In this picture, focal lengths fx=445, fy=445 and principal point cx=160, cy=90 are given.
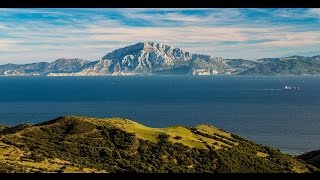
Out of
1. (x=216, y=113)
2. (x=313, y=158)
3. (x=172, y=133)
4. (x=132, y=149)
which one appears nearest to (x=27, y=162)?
(x=132, y=149)

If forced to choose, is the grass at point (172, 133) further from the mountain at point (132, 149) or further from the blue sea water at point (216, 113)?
the blue sea water at point (216, 113)

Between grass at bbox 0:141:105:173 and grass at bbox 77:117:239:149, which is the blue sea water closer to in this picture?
grass at bbox 77:117:239:149

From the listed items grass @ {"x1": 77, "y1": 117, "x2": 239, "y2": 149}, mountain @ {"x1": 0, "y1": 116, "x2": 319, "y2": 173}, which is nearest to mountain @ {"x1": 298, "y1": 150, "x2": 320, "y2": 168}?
mountain @ {"x1": 0, "y1": 116, "x2": 319, "y2": 173}
